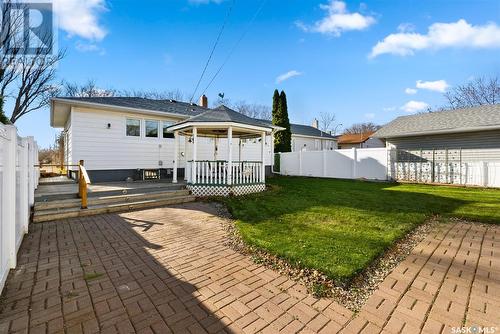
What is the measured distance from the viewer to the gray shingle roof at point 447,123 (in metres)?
12.6

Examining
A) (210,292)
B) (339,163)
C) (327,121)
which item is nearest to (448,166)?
(339,163)

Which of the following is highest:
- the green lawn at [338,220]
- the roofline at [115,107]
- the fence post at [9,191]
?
the roofline at [115,107]

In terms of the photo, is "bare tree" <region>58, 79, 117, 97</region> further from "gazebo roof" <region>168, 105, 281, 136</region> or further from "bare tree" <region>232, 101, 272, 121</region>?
"gazebo roof" <region>168, 105, 281, 136</region>

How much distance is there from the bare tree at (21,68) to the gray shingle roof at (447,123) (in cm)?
2373

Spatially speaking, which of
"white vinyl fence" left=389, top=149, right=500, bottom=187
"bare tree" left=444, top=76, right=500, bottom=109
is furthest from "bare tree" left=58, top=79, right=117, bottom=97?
"bare tree" left=444, top=76, right=500, bottom=109

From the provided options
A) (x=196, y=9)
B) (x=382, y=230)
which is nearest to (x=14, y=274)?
(x=382, y=230)

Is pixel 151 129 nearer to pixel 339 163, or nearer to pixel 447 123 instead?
pixel 339 163

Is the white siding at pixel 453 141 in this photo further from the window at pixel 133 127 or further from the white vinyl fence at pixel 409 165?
the window at pixel 133 127

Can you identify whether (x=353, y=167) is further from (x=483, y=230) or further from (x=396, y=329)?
(x=396, y=329)

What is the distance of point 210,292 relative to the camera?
8.99 feet

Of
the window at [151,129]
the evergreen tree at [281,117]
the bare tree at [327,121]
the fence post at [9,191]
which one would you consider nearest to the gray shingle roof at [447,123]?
the evergreen tree at [281,117]

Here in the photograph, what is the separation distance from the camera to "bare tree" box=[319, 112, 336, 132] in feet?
161

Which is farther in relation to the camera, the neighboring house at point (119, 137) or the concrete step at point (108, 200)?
the neighboring house at point (119, 137)

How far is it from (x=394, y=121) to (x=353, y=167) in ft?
19.1
